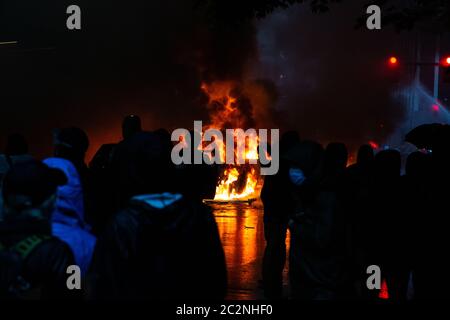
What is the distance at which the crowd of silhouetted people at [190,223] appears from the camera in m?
3.08

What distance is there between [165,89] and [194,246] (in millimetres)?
27125

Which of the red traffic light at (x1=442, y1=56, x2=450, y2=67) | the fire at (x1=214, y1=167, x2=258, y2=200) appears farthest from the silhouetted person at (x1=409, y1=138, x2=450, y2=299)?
the fire at (x1=214, y1=167, x2=258, y2=200)

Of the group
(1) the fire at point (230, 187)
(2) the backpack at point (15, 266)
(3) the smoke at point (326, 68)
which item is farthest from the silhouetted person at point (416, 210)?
(3) the smoke at point (326, 68)

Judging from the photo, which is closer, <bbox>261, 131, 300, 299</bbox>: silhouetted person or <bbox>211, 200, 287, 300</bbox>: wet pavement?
<bbox>261, 131, 300, 299</bbox>: silhouetted person

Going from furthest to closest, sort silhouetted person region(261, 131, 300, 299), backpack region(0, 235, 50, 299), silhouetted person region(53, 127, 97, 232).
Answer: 1. silhouetted person region(261, 131, 300, 299)
2. silhouetted person region(53, 127, 97, 232)
3. backpack region(0, 235, 50, 299)

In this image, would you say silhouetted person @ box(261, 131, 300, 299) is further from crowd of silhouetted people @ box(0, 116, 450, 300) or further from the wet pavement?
the wet pavement

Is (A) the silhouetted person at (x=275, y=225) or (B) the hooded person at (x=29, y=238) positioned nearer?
(B) the hooded person at (x=29, y=238)

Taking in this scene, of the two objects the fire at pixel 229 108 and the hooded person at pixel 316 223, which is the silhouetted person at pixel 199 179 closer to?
the hooded person at pixel 316 223

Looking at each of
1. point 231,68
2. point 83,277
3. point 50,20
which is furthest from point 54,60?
point 83,277

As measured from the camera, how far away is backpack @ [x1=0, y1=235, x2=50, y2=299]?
2.94 metres

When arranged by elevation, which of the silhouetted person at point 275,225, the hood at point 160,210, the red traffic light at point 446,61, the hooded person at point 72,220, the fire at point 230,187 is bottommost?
the fire at point 230,187

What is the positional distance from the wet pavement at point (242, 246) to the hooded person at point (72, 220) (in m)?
3.03

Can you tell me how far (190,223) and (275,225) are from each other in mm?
4330
